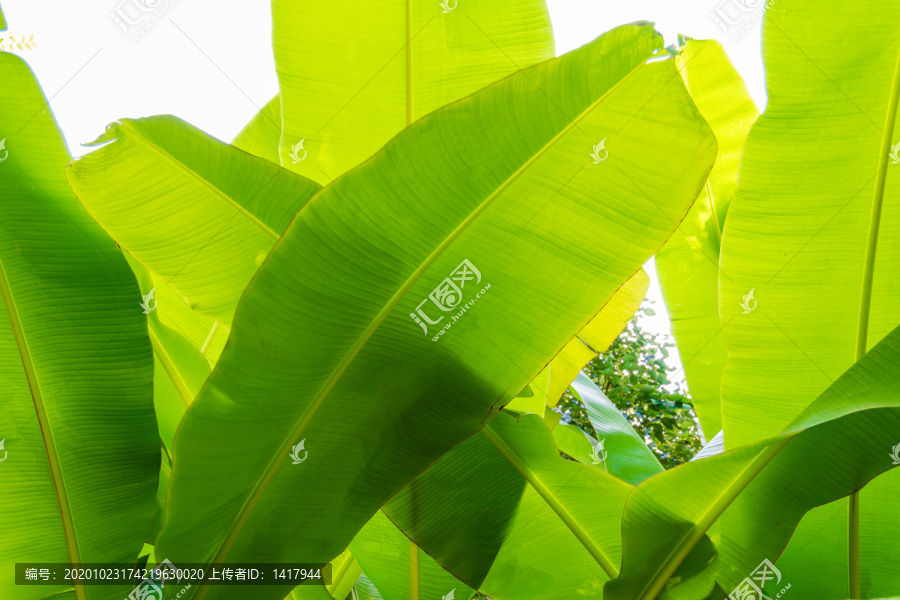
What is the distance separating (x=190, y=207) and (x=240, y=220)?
52 millimetres

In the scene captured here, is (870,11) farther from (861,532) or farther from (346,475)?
(346,475)

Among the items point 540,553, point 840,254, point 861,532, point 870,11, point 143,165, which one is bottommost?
point 540,553

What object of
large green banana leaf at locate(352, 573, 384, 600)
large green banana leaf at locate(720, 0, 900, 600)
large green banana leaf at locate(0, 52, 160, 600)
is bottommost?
large green banana leaf at locate(352, 573, 384, 600)

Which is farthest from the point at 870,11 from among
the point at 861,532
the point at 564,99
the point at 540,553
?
the point at 540,553

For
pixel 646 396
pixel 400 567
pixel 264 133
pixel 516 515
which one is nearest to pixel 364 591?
pixel 400 567

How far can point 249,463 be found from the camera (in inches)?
21.6

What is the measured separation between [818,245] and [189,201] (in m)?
0.73

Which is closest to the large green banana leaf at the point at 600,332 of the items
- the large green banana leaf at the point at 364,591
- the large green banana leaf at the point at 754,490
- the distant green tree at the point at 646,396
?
the large green banana leaf at the point at 754,490

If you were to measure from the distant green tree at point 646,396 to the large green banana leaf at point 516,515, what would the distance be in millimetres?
2202

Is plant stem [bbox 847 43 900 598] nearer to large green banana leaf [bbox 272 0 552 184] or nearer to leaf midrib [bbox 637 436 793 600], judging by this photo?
leaf midrib [bbox 637 436 793 600]

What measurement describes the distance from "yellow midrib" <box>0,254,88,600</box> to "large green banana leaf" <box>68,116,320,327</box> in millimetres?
137

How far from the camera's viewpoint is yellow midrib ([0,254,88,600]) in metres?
0.64

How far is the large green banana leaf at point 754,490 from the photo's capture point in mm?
514

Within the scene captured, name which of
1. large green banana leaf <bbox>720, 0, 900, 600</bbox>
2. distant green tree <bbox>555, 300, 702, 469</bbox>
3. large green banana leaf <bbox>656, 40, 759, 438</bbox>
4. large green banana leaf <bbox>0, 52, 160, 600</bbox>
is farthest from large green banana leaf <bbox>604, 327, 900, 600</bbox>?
distant green tree <bbox>555, 300, 702, 469</bbox>
